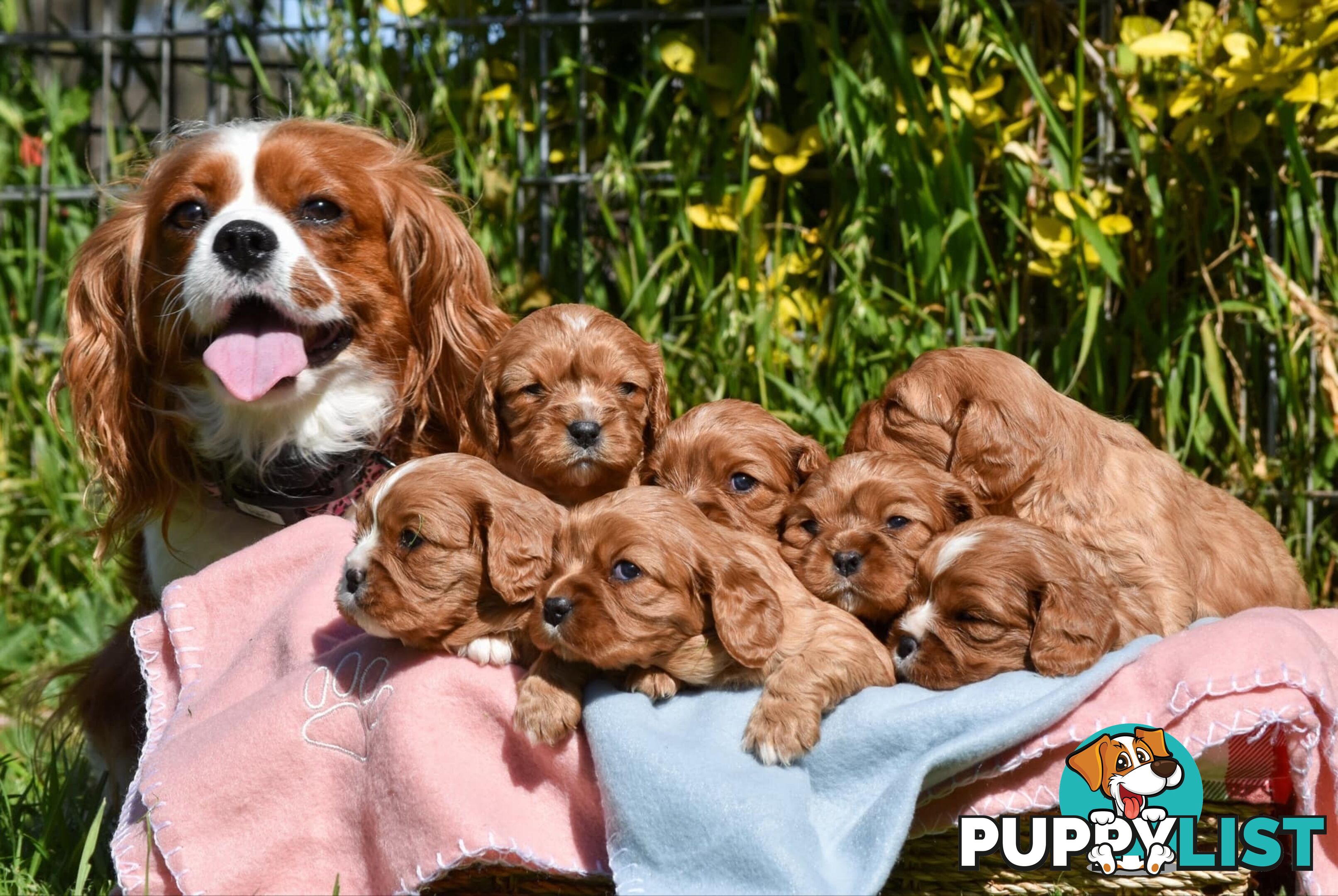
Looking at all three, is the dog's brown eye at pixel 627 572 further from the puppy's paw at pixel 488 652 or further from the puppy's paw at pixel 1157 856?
the puppy's paw at pixel 1157 856

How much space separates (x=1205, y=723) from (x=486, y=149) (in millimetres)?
3935

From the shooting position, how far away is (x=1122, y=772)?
293 centimetres

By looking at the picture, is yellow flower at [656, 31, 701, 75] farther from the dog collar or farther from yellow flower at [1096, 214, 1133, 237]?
the dog collar

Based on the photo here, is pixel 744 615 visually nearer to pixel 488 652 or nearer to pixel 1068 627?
pixel 488 652

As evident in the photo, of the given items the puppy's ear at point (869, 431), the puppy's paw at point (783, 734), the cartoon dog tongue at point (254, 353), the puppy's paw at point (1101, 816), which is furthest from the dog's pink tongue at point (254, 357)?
the puppy's paw at point (1101, 816)

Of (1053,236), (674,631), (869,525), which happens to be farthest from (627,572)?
(1053,236)

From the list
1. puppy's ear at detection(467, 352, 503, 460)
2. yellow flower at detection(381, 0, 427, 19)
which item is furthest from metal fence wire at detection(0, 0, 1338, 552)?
puppy's ear at detection(467, 352, 503, 460)

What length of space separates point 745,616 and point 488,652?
62 centimetres

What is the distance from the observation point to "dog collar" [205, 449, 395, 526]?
3.93 m

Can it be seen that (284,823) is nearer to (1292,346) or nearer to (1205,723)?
(1205,723)

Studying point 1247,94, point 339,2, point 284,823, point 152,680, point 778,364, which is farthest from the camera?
point 339,2

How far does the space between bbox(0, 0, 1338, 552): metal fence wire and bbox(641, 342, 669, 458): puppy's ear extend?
6.13 ft

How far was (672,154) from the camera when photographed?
5660 millimetres

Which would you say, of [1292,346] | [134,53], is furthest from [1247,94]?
[134,53]
